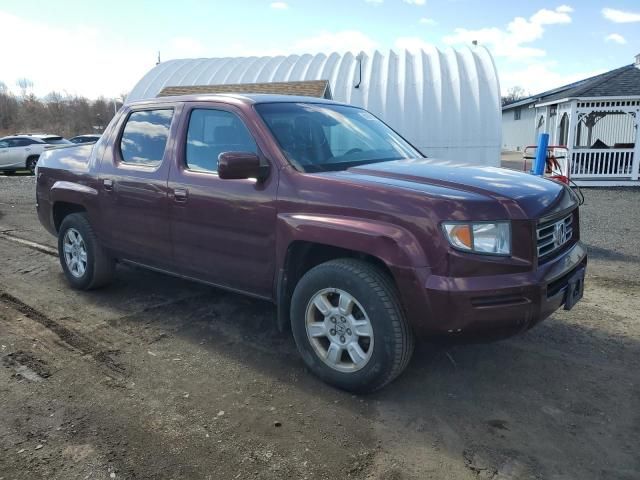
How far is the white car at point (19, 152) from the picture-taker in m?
21.5

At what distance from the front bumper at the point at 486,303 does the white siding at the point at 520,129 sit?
39416 millimetres

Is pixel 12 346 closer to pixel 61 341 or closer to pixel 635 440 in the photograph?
pixel 61 341

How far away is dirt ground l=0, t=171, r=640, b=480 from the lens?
2.74 metres

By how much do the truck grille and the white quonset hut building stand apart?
12.8 m

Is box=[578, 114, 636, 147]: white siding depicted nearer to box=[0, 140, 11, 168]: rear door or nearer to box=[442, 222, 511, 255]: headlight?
box=[0, 140, 11, 168]: rear door

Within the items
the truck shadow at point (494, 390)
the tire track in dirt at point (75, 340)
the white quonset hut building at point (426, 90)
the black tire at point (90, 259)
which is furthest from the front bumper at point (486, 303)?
the white quonset hut building at point (426, 90)

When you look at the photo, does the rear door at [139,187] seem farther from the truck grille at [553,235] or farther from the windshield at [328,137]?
the truck grille at [553,235]

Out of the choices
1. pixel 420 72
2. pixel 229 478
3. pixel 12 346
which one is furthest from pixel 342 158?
pixel 420 72

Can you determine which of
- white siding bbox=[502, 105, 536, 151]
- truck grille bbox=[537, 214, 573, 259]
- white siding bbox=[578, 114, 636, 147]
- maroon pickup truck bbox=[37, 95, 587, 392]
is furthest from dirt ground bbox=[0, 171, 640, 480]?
white siding bbox=[502, 105, 536, 151]

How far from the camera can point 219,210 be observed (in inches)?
156

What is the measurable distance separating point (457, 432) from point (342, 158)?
6.69 feet

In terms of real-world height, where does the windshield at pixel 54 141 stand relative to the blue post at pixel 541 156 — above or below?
above

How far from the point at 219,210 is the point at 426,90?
14212 millimetres

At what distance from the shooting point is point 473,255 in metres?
2.98
